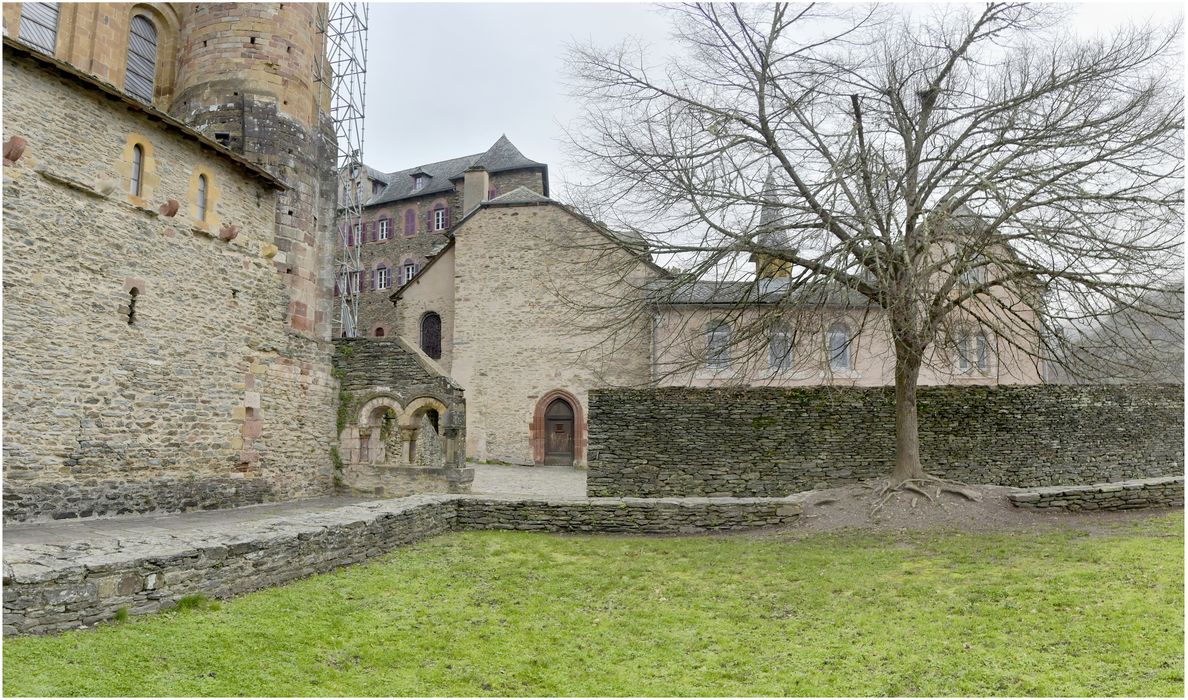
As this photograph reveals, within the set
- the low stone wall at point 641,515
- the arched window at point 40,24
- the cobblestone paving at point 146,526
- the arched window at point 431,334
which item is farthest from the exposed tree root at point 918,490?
the arched window at point 431,334

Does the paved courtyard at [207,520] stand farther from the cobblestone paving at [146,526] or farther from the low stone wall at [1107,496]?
the low stone wall at [1107,496]

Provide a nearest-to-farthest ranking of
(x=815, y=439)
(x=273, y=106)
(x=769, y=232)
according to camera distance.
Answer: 1. (x=769, y=232)
2. (x=815, y=439)
3. (x=273, y=106)

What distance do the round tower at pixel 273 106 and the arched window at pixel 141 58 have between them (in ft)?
1.79

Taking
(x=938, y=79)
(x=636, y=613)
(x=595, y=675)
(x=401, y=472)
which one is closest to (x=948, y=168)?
(x=938, y=79)

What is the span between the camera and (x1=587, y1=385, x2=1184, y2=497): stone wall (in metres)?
14.0

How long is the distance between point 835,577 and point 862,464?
631cm

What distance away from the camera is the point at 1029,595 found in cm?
700

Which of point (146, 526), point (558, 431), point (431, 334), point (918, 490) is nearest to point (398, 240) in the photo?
point (431, 334)

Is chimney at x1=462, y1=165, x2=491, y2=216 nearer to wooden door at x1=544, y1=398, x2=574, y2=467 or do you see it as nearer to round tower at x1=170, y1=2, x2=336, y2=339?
wooden door at x1=544, y1=398, x2=574, y2=467

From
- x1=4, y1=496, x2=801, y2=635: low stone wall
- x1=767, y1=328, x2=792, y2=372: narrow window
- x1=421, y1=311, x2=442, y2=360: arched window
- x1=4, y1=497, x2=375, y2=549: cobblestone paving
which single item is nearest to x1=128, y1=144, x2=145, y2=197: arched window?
x1=4, y1=497, x2=375, y2=549: cobblestone paving

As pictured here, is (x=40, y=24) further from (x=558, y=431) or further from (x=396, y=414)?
(x=558, y=431)

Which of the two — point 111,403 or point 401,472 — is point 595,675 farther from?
point 401,472

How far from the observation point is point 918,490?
456 inches

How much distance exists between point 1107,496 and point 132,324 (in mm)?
15559
